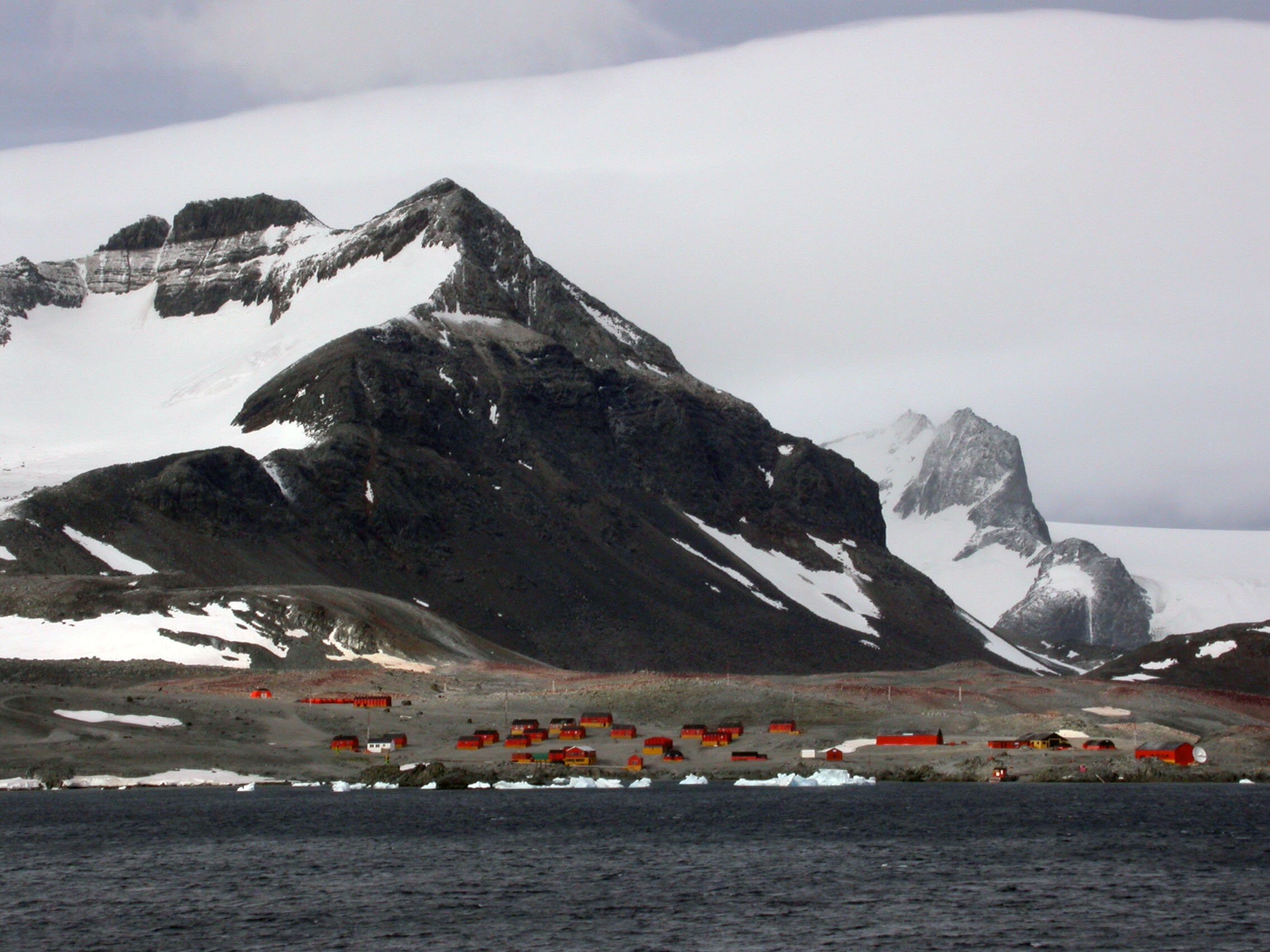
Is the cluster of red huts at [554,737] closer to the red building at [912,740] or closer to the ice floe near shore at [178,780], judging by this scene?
the ice floe near shore at [178,780]

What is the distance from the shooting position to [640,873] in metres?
Result: 88.8

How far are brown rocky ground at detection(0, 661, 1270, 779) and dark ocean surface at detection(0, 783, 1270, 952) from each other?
434 inches

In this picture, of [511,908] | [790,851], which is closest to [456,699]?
[790,851]

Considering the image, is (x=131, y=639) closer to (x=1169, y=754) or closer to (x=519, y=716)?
(x=519, y=716)

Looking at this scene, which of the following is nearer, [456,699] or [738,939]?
[738,939]

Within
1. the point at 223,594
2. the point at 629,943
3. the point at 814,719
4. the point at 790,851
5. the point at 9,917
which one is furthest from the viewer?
the point at 223,594

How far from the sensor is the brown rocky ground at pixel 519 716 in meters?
141

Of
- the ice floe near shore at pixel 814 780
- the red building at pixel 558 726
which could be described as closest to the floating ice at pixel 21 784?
the red building at pixel 558 726

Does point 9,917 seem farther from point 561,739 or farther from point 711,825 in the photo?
point 561,739

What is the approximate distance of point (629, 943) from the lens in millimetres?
70312

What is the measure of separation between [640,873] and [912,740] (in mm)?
68355

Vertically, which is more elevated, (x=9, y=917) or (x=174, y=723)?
(x=174, y=723)

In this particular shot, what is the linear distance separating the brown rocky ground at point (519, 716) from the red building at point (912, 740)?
6.53 ft

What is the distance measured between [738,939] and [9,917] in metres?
30.4
